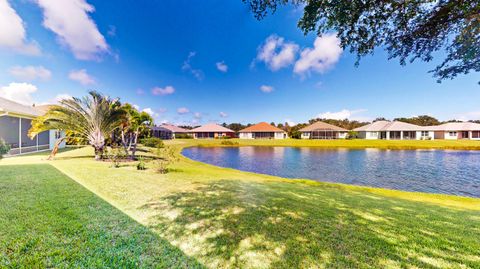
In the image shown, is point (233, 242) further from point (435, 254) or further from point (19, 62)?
point (19, 62)

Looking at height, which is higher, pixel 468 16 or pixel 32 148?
pixel 468 16

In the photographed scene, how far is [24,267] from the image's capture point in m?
2.27

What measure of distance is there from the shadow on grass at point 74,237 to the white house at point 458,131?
6249 centimetres

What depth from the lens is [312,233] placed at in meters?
3.37

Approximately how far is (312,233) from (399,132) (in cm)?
5618

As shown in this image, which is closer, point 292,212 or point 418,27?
point 292,212

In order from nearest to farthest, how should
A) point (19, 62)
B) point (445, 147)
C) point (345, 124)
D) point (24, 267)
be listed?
1. point (24, 267)
2. point (19, 62)
3. point (445, 147)
4. point (345, 124)

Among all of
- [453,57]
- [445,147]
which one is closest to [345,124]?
[445,147]

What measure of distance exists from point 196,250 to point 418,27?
7.81 metres

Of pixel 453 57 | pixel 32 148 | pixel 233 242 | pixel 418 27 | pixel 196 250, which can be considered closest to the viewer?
pixel 196 250

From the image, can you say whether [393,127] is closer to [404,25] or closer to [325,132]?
[325,132]

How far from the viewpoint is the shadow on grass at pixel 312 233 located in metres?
2.67

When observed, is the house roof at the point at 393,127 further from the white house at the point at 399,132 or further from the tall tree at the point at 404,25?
the tall tree at the point at 404,25

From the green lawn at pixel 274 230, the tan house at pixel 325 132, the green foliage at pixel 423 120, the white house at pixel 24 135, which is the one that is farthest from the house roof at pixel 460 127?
the white house at pixel 24 135
